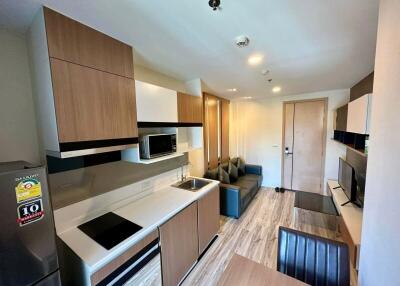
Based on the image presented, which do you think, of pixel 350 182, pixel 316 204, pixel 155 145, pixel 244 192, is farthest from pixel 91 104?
pixel 316 204

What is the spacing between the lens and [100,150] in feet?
4.33

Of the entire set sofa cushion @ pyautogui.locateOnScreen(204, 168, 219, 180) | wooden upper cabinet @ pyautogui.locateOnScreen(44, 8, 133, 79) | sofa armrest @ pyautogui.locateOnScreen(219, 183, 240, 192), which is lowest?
sofa armrest @ pyautogui.locateOnScreen(219, 183, 240, 192)

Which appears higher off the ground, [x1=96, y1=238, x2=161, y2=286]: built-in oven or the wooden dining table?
the wooden dining table

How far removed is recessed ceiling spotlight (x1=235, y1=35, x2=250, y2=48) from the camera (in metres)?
1.41

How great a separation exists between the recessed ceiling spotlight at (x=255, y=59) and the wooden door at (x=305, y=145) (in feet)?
8.68

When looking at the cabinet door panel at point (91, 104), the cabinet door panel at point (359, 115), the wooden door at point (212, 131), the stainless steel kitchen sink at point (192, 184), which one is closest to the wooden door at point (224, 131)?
the wooden door at point (212, 131)

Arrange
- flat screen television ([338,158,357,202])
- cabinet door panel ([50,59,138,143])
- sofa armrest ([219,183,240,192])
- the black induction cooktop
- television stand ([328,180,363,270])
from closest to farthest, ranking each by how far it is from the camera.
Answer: cabinet door panel ([50,59,138,143]) < the black induction cooktop < television stand ([328,180,363,270]) < flat screen television ([338,158,357,202]) < sofa armrest ([219,183,240,192])

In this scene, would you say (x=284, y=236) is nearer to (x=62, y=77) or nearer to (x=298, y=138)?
(x=62, y=77)

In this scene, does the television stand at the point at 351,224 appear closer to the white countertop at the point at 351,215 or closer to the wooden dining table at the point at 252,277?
the white countertop at the point at 351,215

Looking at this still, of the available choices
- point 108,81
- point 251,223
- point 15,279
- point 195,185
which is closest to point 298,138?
point 251,223

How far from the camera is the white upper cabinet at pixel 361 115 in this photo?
1.64 meters

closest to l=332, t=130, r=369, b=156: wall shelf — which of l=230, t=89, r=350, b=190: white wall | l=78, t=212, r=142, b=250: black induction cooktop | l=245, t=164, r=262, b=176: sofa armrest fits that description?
l=230, t=89, r=350, b=190: white wall

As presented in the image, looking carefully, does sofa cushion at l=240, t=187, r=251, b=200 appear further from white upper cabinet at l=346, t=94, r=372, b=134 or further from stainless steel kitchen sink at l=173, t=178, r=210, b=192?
white upper cabinet at l=346, t=94, r=372, b=134

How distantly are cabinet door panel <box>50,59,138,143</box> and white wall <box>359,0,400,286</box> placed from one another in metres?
1.68
